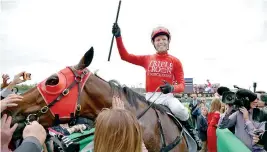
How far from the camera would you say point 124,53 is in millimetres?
3869

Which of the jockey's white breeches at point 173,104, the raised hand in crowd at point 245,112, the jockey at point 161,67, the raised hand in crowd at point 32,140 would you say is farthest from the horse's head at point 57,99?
the raised hand in crowd at point 245,112

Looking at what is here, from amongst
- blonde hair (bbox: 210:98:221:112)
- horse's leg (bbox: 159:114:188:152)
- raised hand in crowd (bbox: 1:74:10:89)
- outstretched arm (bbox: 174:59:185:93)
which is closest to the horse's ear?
raised hand in crowd (bbox: 1:74:10:89)

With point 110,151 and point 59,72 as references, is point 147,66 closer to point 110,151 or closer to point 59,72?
point 59,72

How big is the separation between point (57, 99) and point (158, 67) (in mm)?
1504

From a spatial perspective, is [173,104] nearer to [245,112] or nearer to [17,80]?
[245,112]

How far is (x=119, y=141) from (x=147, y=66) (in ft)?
8.28

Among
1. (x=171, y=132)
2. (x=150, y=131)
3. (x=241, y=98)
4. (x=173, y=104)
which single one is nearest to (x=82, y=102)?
(x=150, y=131)

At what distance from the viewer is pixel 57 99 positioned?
2768mm

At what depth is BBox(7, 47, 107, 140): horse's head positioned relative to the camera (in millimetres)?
2689

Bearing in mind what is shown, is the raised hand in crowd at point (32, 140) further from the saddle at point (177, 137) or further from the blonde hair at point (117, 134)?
the saddle at point (177, 137)

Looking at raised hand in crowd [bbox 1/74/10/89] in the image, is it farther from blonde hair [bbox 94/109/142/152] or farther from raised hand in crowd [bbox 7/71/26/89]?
blonde hair [bbox 94/109/142/152]

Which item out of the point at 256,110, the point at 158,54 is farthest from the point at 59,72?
the point at 256,110

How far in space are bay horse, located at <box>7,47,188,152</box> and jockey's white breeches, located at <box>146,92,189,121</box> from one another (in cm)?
29

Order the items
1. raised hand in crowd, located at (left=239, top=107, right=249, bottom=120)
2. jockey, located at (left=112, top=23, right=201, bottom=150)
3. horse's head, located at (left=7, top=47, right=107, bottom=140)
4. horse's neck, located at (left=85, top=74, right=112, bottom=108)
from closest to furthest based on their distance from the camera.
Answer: horse's head, located at (left=7, top=47, right=107, bottom=140) → horse's neck, located at (left=85, top=74, right=112, bottom=108) → jockey, located at (left=112, top=23, right=201, bottom=150) → raised hand in crowd, located at (left=239, top=107, right=249, bottom=120)
